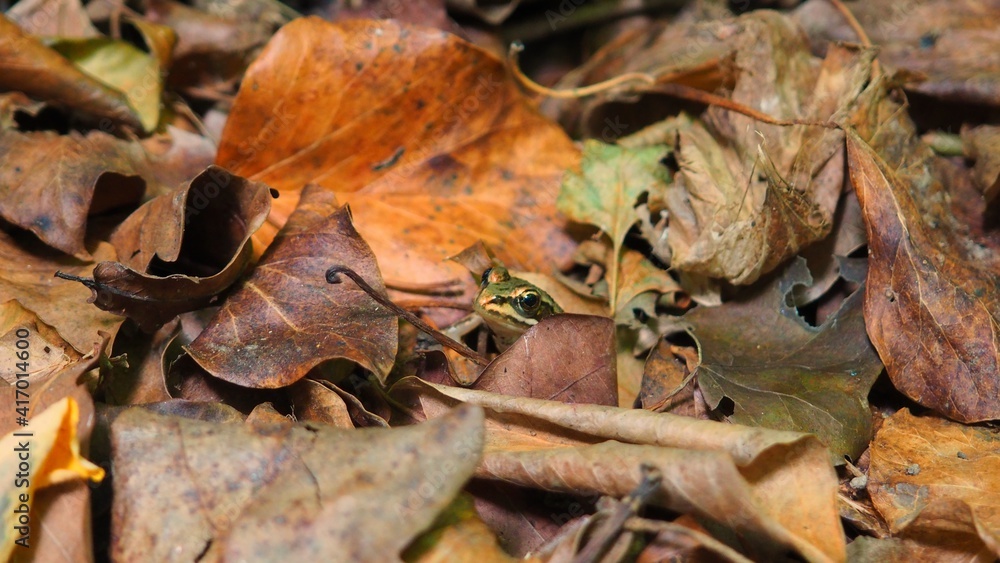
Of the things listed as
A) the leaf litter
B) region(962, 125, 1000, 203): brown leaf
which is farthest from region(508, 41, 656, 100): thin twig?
region(962, 125, 1000, 203): brown leaf

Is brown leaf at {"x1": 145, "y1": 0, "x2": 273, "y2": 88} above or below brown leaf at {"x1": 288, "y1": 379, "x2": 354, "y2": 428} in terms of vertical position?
above

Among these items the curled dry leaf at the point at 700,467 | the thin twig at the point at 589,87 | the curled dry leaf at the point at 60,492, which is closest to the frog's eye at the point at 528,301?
the curled dry leaf at the point at 700,467

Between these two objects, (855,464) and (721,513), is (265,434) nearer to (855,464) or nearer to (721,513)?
(721,513)

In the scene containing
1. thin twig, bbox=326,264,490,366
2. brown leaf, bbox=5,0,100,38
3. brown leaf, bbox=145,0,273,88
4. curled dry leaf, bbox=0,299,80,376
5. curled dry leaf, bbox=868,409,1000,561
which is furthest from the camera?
brown leaf, bbox=145,0,273,88

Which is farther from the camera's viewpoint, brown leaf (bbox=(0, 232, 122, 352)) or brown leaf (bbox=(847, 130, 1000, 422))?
brown leaf (bbox=(847, 130, 1000, 422))

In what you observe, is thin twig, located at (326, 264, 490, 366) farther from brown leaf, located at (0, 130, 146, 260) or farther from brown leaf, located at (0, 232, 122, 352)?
brown leaf, located at (0, 130, 146, 260)
